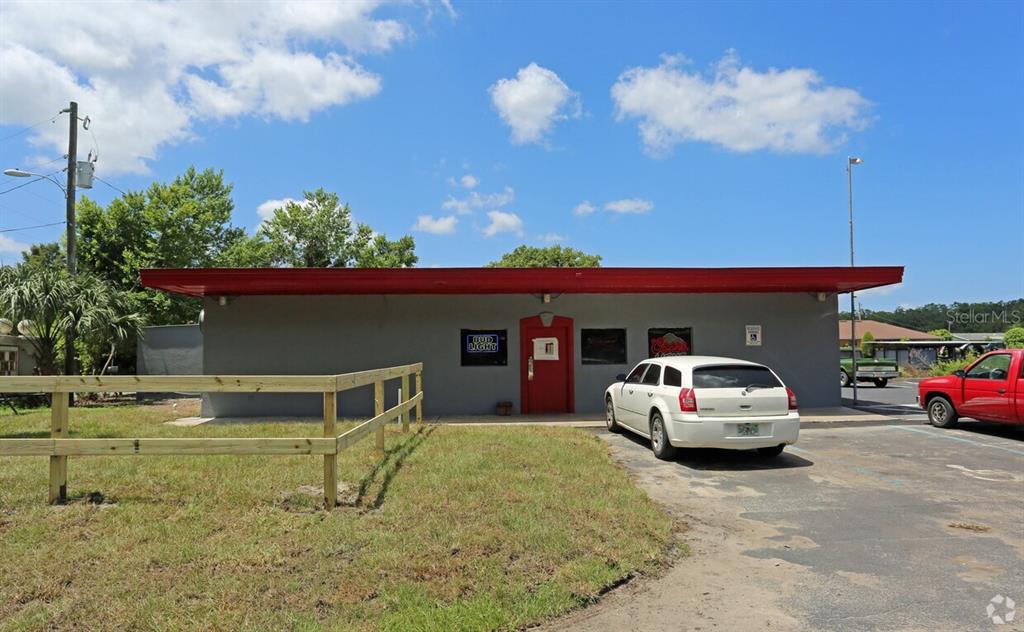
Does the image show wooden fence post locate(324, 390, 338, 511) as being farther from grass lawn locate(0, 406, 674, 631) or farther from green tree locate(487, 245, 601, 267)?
green tree locate(487, 245, 601, 267)

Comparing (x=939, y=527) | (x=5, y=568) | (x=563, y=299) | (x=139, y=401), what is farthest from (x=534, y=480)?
(x=139, y=401)

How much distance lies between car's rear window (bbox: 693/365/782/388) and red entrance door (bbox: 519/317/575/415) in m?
6.44

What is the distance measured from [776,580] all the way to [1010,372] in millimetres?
9504

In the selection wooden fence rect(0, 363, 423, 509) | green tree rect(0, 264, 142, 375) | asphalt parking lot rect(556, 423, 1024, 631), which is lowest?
asphalt parking lot rect(556, 423, 1024, 631)

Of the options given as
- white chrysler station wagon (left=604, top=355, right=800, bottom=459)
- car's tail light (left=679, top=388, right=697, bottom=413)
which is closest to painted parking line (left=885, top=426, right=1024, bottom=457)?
white chrysler station wagon (left=604, top=355, right=800, bottom=459)

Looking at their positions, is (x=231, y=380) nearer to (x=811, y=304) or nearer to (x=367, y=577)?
(x=367, y=577)

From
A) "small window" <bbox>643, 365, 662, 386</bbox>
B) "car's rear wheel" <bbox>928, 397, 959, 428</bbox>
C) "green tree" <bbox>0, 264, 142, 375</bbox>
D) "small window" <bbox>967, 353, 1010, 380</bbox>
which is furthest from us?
"green tree" <bbox>0, 264, 142, 375</bbox>

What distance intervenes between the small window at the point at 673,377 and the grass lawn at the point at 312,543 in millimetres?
2070

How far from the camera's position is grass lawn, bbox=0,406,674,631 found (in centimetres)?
398

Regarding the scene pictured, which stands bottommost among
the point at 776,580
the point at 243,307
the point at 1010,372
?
the point at 776,580

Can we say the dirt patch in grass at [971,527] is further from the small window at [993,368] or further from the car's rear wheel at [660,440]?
the small window at [993,368]

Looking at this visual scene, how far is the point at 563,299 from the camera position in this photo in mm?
15586

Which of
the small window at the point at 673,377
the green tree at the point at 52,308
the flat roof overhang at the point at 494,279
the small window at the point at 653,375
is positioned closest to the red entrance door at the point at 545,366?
the flat roof overhang at the point at 494,279

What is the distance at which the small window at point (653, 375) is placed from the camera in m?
10.2
